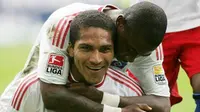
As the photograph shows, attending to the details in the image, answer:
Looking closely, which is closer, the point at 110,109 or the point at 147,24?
the point at 147,24

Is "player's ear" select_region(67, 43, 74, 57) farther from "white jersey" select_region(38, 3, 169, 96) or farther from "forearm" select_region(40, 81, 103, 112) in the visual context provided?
"forearm" select_region(40, 81, 103, 112)

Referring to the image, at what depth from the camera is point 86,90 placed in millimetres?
3293

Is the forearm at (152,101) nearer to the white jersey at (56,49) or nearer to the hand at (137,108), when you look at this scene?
the hand at (137,108)

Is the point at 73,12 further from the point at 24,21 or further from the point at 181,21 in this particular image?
the point at 24,21

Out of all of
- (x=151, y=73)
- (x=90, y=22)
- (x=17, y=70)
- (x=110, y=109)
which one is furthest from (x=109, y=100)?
(x=17, y=70)

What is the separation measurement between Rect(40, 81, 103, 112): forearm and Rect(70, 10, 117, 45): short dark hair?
23 centimetres

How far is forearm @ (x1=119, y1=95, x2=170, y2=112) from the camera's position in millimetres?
3365

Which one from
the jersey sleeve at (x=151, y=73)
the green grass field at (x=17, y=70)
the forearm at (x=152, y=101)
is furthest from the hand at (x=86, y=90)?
the green grass field at (x=17, y=70)

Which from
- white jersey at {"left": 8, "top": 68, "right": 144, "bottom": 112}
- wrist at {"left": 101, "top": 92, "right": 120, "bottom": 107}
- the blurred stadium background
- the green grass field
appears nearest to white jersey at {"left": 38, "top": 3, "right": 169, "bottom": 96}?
white jersey at {"left": 8, "top": 68, "right": 144, "bottom": 112}

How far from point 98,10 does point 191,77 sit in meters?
1.05

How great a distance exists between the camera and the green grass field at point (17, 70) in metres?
5.45

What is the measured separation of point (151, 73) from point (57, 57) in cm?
50

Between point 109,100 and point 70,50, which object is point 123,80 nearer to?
point 109,100

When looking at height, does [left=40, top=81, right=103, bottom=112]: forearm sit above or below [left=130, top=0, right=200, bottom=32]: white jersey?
below
